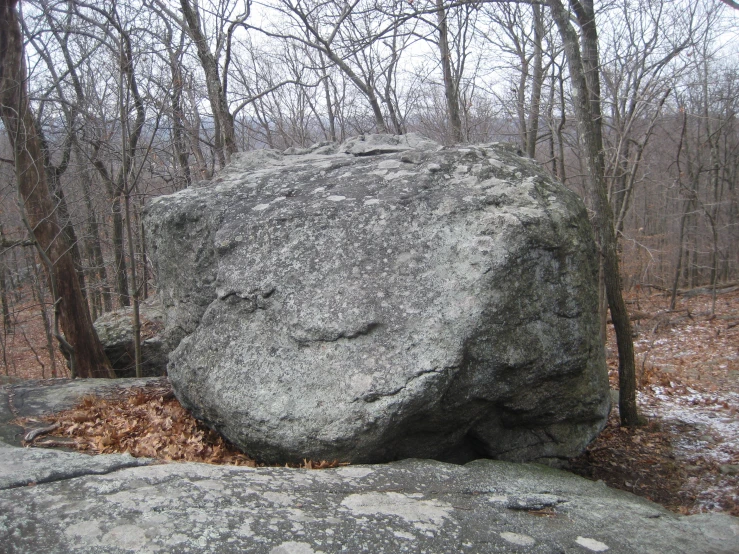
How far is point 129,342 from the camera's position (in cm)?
754

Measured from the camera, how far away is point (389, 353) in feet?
11.4

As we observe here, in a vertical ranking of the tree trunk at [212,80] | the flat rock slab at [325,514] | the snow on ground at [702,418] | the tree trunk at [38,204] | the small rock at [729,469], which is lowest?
the snow on ground at [702,418]

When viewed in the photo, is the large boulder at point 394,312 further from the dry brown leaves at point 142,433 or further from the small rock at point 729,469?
the small rock at point 729,469

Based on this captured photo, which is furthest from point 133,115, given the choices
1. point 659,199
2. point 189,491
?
point 659,199

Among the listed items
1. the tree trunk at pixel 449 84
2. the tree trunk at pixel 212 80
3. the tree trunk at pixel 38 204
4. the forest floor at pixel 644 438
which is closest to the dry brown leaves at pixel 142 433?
the forest floor at pixel 644 438

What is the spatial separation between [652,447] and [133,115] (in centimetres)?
856

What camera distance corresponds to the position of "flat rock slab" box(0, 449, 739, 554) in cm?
218

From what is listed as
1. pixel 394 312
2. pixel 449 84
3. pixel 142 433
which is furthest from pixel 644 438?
pixel 449 84

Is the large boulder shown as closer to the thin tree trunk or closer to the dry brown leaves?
the dry brown leaves

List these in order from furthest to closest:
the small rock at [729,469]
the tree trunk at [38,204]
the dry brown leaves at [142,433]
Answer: the tree trunk at [38,204], the small rock at [729,469], the dry brown leaves at [142,433]

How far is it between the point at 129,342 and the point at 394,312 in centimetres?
522

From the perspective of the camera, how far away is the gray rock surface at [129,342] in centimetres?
726

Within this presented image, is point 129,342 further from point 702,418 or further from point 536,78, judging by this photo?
point 536,78

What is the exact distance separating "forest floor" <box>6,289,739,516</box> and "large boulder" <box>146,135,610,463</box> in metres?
0.26
